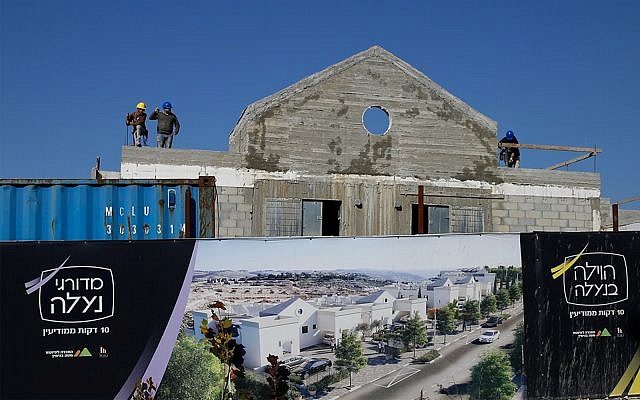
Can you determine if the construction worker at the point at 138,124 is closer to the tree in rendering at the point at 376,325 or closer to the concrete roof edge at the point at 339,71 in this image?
the concrete roof edge at the point at 339,71

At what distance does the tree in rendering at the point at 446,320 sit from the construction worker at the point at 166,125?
259 inches

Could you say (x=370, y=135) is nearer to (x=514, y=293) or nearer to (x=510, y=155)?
(x=510, y=155)

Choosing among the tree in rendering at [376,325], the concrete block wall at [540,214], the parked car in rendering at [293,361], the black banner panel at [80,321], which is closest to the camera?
the black banner panel at [80,321]

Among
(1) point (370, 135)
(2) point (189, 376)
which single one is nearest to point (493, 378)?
(2) point (189, 376)

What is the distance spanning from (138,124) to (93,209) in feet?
9.01

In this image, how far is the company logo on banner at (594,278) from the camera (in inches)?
335

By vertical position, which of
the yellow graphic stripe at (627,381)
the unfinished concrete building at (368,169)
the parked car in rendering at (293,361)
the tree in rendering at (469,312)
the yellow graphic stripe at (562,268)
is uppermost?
the unfinished concrete building at (368,169)

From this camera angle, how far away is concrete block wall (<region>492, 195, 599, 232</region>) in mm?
13922

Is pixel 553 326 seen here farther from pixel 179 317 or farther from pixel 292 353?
pixel 179 317

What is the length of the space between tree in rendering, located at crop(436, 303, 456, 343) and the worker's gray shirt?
6791mm

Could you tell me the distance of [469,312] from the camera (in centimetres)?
836

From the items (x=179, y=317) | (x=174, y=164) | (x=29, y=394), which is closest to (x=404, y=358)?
(x=179, y=317)

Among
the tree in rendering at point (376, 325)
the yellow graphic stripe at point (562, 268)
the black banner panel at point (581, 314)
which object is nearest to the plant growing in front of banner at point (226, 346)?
the tree in rendering at point (376, 325)

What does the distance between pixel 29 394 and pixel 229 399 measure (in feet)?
7.42
